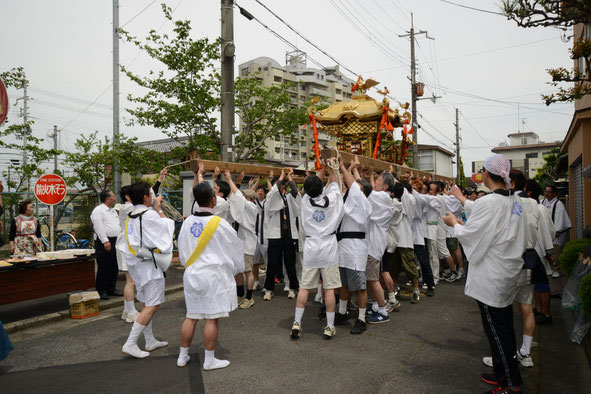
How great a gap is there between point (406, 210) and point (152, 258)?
425cm

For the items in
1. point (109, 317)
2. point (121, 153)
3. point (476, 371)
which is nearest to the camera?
point (476, 371)

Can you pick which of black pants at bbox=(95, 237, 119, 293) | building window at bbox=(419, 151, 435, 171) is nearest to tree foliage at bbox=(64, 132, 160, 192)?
black pants at bbox=(95, 237, 119, 293)

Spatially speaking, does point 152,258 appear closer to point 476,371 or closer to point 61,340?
point 61,340

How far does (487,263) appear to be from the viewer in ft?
11.6

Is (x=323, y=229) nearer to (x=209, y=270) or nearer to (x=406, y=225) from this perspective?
(x=209, y=270)

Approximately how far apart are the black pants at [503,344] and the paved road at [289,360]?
29 centimetres

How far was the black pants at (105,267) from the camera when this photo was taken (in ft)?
22.7

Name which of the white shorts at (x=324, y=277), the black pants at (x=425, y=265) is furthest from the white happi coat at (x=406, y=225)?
the white shorts at (x=324, y=277)

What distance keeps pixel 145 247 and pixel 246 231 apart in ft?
8.57

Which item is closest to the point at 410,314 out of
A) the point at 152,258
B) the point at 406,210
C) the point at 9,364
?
the point at 406,210

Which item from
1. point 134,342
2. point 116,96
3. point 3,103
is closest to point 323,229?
point 134,342

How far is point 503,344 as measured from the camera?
334cm

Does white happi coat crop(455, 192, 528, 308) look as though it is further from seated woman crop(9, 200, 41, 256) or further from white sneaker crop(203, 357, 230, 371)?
seated woman crop(9, 200, 41, 256)

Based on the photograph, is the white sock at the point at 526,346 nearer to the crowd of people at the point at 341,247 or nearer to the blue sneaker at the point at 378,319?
the crowd of people at the point at 341,247
